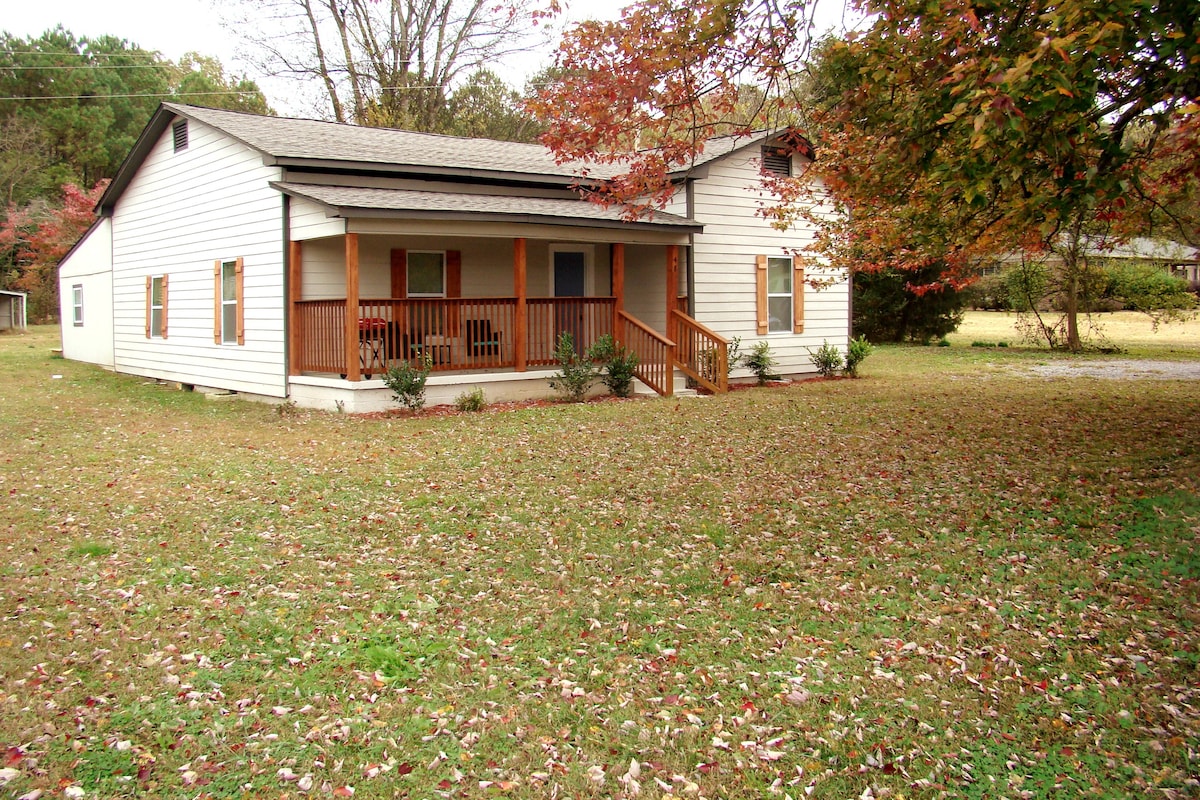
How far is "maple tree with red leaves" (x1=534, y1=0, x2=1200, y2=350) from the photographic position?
5.79 m

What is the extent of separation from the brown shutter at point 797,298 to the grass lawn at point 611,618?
8.26 meters

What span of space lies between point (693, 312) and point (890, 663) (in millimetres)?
12228

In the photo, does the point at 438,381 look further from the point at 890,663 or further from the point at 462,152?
the point at 890,663

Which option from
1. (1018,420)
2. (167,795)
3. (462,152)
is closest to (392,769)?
(167,795)

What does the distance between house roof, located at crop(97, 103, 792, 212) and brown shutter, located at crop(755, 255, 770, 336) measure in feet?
7.23

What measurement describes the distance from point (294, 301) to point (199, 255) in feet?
13.6

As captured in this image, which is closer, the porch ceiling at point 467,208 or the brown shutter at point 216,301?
the porch ceiling at point 467,208

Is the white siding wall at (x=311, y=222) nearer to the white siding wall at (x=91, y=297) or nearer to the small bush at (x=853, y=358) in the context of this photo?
the white siding wall at (x=91, y=297)

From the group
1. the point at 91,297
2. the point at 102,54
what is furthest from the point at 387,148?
the point at 102,54

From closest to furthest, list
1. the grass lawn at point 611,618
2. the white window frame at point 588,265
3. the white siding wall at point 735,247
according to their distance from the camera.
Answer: the grass lawn at point 611,618, the white siding wall at point 735,247, the white window frame at point 588,265

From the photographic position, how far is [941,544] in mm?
6652

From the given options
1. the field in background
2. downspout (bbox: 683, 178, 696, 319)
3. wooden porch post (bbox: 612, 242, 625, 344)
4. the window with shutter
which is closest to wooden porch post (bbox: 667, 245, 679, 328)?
downspout (bbox: 683, 178, 696, 319)

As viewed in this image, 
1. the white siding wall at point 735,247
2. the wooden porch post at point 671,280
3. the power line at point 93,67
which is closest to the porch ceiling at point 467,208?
the wooden porch post at point 671,280

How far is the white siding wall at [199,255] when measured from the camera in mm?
14852
